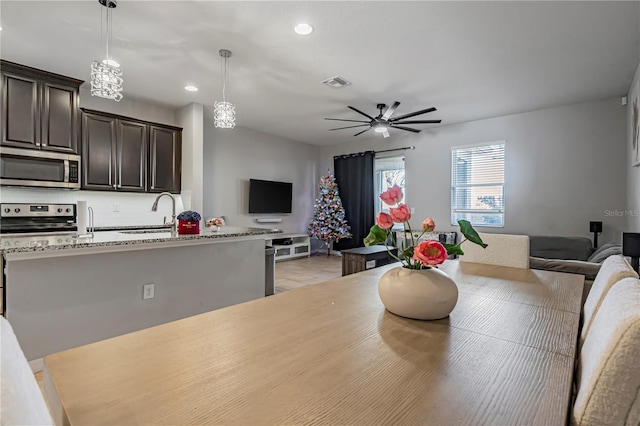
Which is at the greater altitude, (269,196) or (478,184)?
(478,184)

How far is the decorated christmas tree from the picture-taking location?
273 inches

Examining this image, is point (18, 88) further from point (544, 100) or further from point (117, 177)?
point (544, 100)

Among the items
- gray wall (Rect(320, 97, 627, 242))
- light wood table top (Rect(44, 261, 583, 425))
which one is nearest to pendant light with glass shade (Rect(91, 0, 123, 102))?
light wood table top (Rect(44, 261, 583, 425))

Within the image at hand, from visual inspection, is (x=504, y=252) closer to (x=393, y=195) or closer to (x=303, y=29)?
(x=393, y=195)

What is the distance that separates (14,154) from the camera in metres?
3.34

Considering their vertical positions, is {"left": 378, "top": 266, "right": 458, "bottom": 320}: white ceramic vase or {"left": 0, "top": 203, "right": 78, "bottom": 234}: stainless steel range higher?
{"left": 0, "top": 203, "right": 78, "bottom": 234}: stainless steel range

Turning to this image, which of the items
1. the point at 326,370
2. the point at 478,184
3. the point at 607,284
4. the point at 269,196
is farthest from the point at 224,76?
the point at 478,184

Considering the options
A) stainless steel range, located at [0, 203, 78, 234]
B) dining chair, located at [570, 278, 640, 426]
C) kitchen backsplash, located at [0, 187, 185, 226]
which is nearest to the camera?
dining chair, located at [570, 278, 640, 426]

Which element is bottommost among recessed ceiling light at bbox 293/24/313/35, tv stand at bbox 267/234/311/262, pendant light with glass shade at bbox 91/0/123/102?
tv stand at bbox 267/234/311/262

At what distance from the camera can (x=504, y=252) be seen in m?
2.03

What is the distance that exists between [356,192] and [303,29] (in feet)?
14.9

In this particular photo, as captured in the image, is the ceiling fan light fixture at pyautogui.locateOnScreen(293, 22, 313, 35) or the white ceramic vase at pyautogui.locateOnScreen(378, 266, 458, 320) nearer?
the white ceramic vase at pyautogui.locateOnScreen(378, 266, 458, 320)

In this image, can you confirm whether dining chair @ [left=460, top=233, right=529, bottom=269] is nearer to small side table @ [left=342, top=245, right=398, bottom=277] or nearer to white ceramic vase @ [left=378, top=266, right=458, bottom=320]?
white ceramic vase @ [left=378, top=266, right=458, bottom=320]

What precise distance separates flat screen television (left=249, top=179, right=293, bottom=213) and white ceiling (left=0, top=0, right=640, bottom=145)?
6.93 feet
